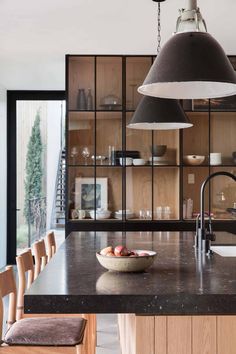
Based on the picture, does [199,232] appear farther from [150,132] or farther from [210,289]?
[150,132]

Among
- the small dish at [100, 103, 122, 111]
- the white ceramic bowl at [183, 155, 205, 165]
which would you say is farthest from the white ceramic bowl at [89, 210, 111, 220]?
the small dish at [100, 103, 122, 111]

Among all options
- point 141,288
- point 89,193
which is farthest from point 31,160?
point 141,288

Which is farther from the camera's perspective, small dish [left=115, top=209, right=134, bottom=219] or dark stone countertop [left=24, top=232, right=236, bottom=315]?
small dish [left=115, top=209, right=134, bottom=219]

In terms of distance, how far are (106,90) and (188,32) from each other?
3.57 meters

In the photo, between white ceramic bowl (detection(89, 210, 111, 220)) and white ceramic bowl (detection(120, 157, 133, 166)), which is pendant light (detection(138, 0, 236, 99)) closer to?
white ceramic bowl (detection(120, 157, 133, 166))

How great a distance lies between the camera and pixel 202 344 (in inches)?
90.4

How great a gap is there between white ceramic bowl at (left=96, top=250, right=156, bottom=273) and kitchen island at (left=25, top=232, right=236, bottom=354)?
30 millimetres

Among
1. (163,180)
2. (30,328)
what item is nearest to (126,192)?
(163,180)

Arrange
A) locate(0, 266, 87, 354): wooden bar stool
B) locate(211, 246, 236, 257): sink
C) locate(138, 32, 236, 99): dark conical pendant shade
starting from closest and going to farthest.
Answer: locate(138, 32, 236, 99): dark conical pendant shade < locate(0, 266, 87, 354): wooden bar stool < locate(211, 246, 236, 257): sink

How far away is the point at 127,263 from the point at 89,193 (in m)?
3.55

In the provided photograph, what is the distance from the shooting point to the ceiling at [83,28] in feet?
13.5

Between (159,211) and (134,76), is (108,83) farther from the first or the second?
(159,211)

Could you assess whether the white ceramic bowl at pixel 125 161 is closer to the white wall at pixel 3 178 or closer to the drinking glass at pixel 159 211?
the drinking glass at pixel 159 211

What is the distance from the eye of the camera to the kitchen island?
1.90m
